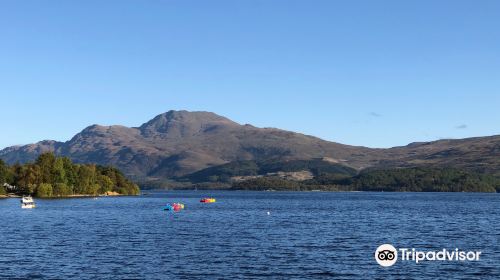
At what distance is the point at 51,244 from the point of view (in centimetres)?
11225

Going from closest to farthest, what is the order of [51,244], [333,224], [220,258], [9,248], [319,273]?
[319,273]
[220,258]
[9,248]
[51,244]
[333,224]

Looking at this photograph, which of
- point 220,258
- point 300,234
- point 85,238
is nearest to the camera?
point 220,258

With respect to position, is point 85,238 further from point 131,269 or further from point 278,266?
point 278,266

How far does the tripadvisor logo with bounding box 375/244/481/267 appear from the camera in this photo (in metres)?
93.9

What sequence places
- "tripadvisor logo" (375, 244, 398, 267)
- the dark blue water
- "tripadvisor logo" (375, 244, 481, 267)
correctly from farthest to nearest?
"tripadvisor logo" (375, 244, 481, 267)
"tripadvisor logo" (375, 244, 398, 267)
the dark blue water

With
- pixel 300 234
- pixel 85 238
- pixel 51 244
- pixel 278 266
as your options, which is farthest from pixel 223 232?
pixel 278 266

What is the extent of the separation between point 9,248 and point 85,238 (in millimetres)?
20315

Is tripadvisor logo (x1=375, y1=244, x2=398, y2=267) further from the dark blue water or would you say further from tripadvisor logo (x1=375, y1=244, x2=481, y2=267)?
the dark blue water

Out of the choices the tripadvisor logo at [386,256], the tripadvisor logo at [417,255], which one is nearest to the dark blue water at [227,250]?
the tripadvisor logo at [386,256]

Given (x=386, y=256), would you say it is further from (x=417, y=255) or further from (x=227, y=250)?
(x=227, y=250)

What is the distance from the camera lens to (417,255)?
99.1 m

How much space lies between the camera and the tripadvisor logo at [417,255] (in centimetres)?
→ 9394

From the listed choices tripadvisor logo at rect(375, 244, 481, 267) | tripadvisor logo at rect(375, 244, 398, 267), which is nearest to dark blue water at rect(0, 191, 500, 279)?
tripadvisor logo at rect(375, 244, 398, 267)

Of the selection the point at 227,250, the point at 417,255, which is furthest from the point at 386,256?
the point at 227,250
